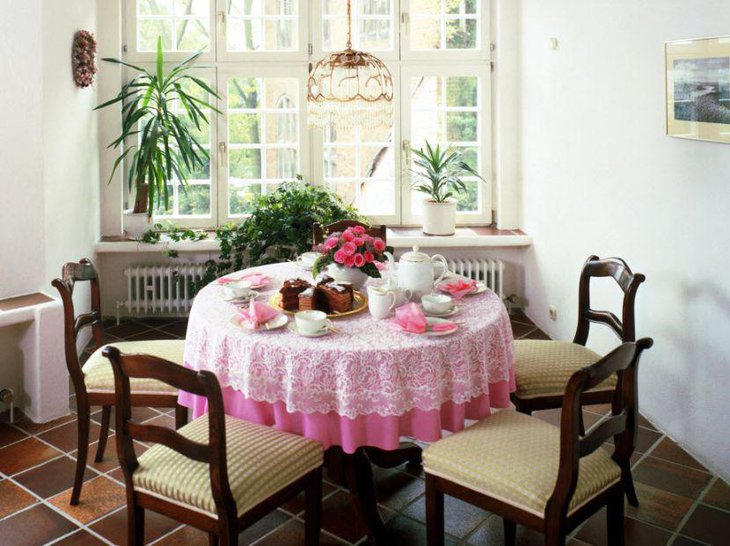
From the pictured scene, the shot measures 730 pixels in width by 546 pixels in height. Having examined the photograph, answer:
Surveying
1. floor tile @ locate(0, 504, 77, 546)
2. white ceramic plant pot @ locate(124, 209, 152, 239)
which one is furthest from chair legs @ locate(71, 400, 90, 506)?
white ceramic plant pot @ locate(124, 209, 152, 239)

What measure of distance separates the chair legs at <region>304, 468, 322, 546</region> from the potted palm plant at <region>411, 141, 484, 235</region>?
3.50 metres

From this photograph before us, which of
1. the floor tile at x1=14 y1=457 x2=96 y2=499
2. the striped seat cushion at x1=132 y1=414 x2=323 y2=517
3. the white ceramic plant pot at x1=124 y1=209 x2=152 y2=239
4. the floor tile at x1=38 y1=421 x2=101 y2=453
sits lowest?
the floor tile at x1=14 y1=457 x2=96 y2=499

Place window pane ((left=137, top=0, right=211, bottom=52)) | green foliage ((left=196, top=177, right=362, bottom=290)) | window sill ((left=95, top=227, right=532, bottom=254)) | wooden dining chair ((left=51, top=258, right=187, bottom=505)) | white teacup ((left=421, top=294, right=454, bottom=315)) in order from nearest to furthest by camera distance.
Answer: white teacup ((left=421, top=294, right=454, bottom=315)) → wooden dining chair ((left=51, top=258, right=187, bottom=505)) → green foliage ((left=196, top=177, right=362, bottom=290)) → window sill ((left=95, top=227, right=532, bottom=254)) → window pane ((left=137, top=0, right=211, bottom=52))

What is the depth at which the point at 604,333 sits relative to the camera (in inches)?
194

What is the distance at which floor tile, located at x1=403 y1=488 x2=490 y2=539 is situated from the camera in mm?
3342

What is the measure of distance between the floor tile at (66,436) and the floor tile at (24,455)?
4 centimetres

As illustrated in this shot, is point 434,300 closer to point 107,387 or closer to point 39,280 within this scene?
point 107,387

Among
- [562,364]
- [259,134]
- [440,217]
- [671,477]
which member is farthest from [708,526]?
[259,134]

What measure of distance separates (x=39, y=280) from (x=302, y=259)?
60.3 inches

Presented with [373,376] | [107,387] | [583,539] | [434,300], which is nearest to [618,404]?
[583,539]

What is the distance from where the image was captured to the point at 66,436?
14.0 ft

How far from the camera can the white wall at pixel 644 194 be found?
372 centimetres

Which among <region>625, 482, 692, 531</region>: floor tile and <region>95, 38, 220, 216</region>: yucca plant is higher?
<region>95, 38, 220, 216</region>: yucca plant
